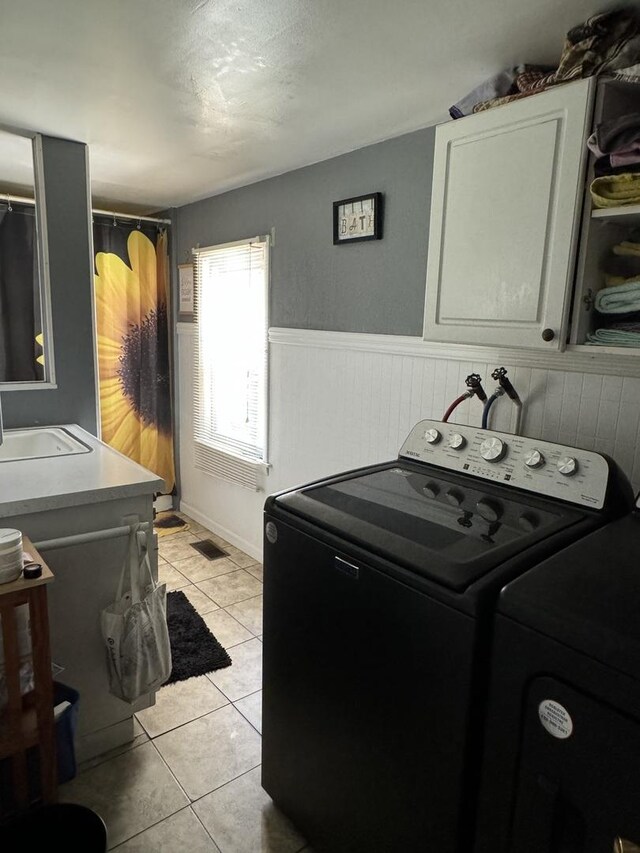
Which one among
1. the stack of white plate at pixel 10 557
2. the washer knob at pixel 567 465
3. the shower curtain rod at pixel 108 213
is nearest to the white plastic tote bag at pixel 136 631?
the stack of white plate at pixel 10 557

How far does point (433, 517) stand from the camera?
1.37m

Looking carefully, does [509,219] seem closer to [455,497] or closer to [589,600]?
[455,497]

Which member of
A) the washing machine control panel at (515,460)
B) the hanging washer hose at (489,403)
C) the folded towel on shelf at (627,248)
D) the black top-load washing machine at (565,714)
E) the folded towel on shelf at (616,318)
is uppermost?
the folded towel on shelf at (627,248)

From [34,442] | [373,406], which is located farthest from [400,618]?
[34,442]

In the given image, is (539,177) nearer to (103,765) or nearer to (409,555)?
(409,555)

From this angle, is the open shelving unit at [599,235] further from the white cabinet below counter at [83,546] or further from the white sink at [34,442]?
the white sink at [34,442]

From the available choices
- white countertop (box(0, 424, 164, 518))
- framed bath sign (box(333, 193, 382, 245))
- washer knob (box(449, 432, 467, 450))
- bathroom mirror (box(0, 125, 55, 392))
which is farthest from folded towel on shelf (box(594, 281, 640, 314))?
bathroom mirror (box(0, 125, 55, 392))

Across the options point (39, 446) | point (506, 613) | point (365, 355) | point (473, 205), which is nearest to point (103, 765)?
point (39, 446)

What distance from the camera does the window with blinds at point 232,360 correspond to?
317 centimetres

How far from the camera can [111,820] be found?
65.6 inches

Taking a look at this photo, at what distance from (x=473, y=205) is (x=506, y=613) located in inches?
44.8

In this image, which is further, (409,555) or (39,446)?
(39,446)

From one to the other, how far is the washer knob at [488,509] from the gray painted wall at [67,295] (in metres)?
2.02

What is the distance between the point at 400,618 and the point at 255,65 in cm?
166
